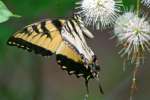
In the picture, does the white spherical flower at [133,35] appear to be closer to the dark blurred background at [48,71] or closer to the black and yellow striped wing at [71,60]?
the dark blurred background at [48,71]

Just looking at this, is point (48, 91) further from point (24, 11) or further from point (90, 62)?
point (90, 62)

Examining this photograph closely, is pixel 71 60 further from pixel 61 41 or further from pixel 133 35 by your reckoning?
pixel 133 35

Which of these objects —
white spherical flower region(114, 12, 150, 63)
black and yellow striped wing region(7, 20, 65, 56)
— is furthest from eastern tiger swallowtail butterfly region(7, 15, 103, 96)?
white spherical flower region(114, 12, 150, 63)

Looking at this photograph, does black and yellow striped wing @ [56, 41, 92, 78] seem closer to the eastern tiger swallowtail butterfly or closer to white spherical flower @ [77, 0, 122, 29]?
the eastern tiger swallowtail butterfly

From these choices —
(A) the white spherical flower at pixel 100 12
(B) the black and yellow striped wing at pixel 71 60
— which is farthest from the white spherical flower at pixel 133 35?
(B) the black and yellow striped wing at pixel 71 60

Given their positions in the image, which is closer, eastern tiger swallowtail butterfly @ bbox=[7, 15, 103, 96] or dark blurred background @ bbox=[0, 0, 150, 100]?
eastern tiger swallowtail butterfly @ bbox=[7, 15, 103, 96]

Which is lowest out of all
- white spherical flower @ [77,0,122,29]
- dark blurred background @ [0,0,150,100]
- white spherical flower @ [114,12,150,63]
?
dark blurred background @ [0,0,150,100]
